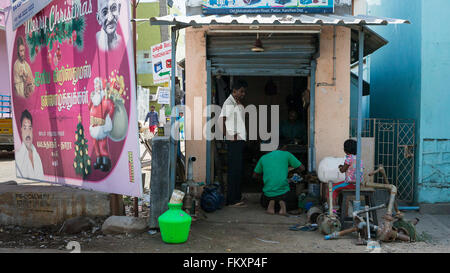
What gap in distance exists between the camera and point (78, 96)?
6301mm

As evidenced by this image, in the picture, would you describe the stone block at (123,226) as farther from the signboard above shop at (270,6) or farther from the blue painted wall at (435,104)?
the blue painted wall at (435,104)

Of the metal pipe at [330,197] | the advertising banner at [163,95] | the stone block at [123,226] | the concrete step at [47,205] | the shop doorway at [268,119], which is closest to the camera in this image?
the metal pipe at [330,197]

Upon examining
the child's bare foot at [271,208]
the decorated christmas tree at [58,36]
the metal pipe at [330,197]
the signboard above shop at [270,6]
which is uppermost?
the signboard above shop at [270,6]

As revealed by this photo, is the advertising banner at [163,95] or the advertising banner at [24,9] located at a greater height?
the advertising banner at [24,9]

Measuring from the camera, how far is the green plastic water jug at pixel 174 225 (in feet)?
16.6

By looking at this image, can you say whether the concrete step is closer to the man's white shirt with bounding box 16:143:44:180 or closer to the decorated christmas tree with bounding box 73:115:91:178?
the decorated christmas tree with bounding box 73:115:91:178

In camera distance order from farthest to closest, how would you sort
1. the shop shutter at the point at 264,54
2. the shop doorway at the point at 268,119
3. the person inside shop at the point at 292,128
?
the person inside shop at the point at 292,128 → the shop doorway at the point at 268,119 → the shop shutter at the point at 264,54

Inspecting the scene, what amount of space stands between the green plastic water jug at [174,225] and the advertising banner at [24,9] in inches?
167

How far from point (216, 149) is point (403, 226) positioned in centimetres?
390

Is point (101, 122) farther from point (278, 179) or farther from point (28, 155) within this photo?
point (278, 179)

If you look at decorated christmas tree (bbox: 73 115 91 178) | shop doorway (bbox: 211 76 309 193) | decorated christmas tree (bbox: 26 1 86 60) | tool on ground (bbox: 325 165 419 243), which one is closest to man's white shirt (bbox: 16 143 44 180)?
decorated christmas tree (bbox: 73 115 91 178)

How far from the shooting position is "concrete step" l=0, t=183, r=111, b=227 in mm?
6371

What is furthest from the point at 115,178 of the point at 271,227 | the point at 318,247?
the point at 318,247

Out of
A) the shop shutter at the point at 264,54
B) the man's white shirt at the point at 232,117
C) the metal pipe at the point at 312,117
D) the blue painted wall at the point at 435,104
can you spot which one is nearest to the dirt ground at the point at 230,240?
the blue painted wall at the point at 435,104
